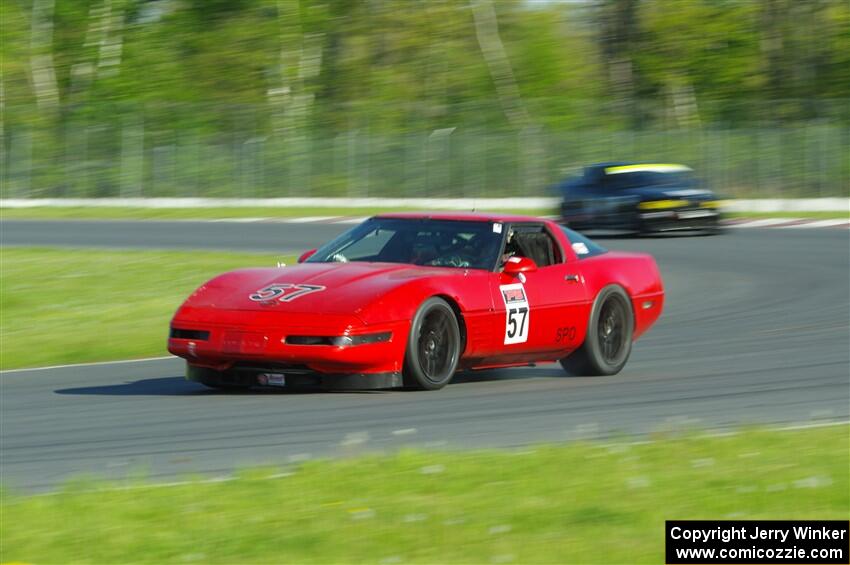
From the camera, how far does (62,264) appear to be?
18.4m

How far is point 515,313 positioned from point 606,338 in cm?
114

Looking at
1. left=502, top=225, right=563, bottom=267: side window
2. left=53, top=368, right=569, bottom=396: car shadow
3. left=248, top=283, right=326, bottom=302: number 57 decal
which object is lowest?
left=53, top=368, right=569, bottom=396: car shadow

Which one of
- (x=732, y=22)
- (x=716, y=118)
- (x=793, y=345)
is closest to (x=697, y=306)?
(x=793, y=345)

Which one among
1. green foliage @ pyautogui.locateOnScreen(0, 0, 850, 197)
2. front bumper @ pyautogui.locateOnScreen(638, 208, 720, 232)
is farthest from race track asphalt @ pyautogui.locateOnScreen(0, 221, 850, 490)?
green foliage @ pyautogui.locateOnScreen(0, 0, 850, 197)

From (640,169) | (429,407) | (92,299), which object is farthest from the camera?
(640,169)

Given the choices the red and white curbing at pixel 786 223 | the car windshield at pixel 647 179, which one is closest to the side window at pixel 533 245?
the car windshield at pixel 647 179

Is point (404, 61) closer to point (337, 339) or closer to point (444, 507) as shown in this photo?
point (337, 339)

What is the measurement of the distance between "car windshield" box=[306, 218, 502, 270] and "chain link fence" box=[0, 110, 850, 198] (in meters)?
26.0

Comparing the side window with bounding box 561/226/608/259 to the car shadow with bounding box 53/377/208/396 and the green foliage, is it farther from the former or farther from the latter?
the green foliage

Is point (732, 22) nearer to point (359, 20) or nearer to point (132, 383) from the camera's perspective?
point (359, 20)

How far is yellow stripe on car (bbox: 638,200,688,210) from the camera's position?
25.3 metres

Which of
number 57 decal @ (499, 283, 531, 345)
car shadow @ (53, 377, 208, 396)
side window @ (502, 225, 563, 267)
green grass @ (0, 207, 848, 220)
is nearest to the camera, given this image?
car shadow @ (53, 377, 208, 396)

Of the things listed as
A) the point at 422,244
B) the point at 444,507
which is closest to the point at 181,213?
the point at 422,244

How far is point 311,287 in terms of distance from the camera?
376 inches
